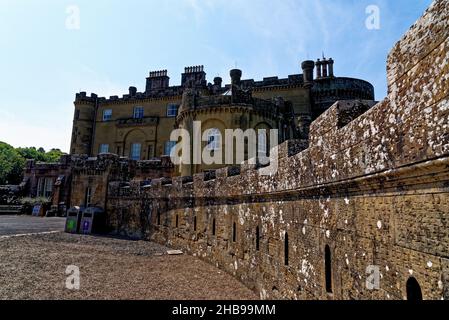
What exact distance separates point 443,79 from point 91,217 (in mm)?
19055

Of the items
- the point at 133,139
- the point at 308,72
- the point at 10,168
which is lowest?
the point at 10,168

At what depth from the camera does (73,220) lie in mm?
17938

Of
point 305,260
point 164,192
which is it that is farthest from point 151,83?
point 305,260

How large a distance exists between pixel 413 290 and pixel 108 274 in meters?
7.98

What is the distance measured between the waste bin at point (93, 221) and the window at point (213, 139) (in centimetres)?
796

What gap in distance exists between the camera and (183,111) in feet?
70.2

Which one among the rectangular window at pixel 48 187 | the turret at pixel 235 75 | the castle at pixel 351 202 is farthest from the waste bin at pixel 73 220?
the turret at pixel 235 75

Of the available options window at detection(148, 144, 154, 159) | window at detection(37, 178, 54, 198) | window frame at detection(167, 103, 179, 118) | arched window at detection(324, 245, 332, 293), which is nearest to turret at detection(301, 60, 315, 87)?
window frame at detection(167, 103, 179, 118)

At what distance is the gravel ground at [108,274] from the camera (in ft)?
22.7

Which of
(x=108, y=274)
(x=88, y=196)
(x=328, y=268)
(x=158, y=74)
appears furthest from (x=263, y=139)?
(x=158, y=74)

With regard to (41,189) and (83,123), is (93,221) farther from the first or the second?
(83,123)

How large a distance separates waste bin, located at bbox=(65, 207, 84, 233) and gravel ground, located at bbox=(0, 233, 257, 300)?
485 cm

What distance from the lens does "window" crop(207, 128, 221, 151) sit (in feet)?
66.6
